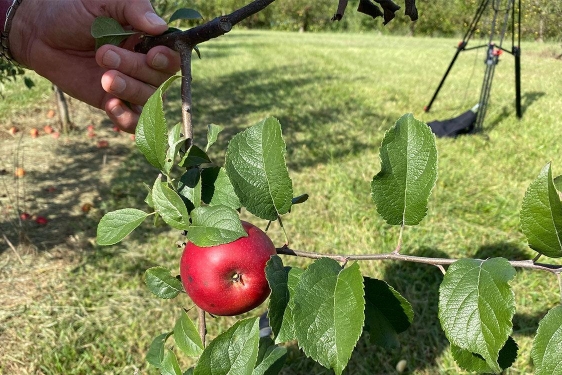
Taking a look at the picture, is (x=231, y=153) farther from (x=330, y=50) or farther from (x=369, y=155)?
(x=330, y=50)

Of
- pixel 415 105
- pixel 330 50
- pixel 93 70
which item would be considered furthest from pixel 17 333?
pixel 330 50

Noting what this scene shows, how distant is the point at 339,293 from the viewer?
1.59ft

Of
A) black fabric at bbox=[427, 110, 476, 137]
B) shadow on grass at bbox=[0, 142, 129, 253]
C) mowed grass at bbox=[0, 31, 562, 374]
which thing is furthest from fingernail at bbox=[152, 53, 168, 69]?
black fabric at bbox=[427, 110, 476, 137]

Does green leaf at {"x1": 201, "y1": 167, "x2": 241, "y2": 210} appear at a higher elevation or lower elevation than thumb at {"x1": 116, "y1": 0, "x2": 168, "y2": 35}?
lower

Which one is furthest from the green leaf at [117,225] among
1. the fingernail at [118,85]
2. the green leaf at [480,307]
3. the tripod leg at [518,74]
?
the tripod leg at [518,74]

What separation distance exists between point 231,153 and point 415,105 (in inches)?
190

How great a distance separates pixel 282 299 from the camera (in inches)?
21.1

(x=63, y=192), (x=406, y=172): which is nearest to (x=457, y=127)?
(x=63, y=192)

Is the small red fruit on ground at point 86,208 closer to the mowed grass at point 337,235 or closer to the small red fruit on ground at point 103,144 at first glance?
the mowed grass at point 337,235

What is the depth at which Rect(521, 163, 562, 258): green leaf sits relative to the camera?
0.48 m

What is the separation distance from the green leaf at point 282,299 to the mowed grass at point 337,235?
4.11ft

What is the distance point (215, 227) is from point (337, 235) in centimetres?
195

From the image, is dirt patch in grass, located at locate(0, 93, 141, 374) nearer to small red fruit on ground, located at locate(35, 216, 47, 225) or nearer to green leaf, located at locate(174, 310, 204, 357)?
small red fruit on ground, located at locate(35, 216, 47, 225)

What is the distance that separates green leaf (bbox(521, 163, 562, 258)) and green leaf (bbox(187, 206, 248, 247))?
301 mm
